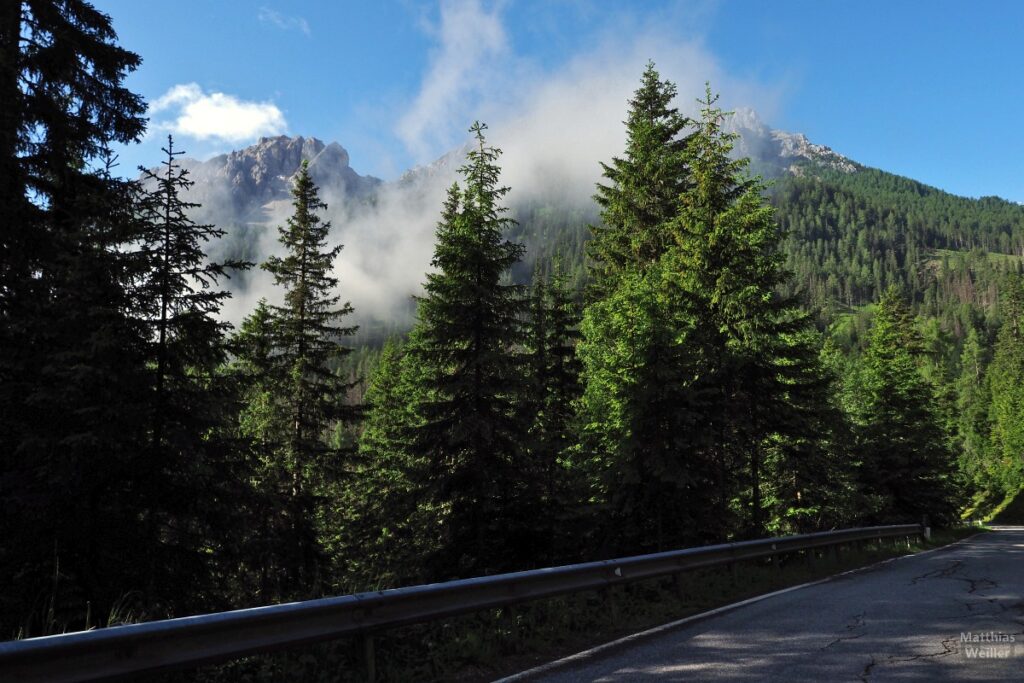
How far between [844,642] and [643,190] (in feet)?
72.5

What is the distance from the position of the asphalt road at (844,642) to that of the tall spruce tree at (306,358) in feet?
52.6

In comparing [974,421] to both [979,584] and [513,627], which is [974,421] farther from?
[513,627]

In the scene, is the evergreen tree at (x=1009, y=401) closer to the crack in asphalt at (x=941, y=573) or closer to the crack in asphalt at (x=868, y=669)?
the crack in asphalt at (x=941, y=573)

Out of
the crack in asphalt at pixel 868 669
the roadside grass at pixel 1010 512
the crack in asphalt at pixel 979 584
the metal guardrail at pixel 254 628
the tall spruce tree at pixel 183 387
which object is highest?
the tall spruce tree at pixel 183 387

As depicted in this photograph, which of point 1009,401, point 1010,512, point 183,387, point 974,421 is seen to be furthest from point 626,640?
point 974,421

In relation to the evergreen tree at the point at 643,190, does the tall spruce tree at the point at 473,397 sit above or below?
below

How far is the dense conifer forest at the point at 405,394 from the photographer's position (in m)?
8.37

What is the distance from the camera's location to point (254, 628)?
434 cm

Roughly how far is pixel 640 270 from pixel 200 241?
17.3m

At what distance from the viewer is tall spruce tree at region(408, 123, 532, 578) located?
15414 mm

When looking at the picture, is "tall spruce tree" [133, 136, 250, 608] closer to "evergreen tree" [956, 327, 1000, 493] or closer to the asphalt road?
the asphalt road

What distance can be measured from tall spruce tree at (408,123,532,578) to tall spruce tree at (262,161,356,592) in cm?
659

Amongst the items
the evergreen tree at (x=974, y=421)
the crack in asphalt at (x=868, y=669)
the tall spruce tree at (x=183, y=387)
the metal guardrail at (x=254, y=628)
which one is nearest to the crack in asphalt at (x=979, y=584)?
the crack in asphalt at (x=868, y=669)

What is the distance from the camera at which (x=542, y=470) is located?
17.5m
